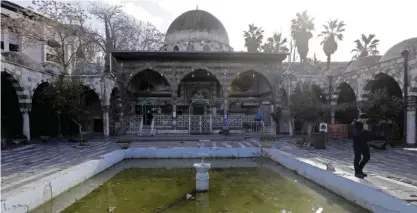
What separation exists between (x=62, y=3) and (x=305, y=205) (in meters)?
24.5

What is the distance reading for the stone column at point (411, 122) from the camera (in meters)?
12.5

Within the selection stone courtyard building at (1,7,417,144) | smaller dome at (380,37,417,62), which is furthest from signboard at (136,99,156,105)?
smaller dome at (380,37,417,62)

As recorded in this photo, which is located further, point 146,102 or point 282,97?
point 146,102

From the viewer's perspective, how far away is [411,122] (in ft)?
41.4

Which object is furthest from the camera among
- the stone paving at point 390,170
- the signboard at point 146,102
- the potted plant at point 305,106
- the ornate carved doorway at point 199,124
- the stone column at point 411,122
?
the signboard at point 146,102

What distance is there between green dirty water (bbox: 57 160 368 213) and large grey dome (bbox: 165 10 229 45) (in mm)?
17619

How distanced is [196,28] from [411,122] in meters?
17.2

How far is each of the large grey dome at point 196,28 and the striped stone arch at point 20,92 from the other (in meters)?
13.3

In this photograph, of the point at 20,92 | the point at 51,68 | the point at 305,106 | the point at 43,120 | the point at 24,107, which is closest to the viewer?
the point at 305,106

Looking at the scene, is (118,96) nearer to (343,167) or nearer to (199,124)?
(199,124)

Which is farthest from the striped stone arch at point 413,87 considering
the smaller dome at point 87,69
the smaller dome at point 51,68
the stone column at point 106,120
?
the smaller dome at point 51,68

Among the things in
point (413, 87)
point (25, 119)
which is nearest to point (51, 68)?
point (25, 119)

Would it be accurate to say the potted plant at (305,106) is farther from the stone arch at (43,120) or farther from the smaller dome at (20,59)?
the stone arch at (43,120)

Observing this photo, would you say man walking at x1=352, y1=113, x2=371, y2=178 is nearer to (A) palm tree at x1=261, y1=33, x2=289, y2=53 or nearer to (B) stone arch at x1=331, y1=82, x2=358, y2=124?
(B) stone arch at x1=331, y1=82, x2=358, y2=124
